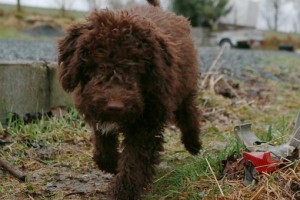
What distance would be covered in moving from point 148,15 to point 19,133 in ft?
5.95

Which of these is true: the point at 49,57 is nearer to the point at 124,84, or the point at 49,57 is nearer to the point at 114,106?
Answer: the point at 124,84

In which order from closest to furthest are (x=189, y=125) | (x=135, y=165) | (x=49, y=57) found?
(x=135, y=165)
(x=189, y=125)
(x=49, y=57)

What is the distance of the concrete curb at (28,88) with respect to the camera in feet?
17.3

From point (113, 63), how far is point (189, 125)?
200 cm

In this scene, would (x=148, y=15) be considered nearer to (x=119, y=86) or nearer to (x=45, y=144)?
(x=119, y=86)

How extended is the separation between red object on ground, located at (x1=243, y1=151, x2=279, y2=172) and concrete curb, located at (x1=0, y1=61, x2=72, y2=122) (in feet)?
9.31

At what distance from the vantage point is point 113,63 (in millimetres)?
3025

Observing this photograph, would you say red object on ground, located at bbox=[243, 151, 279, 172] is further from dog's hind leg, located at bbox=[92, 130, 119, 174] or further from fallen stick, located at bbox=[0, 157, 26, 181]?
fallen stick, located at bbox=[0, 157, 26, 181]

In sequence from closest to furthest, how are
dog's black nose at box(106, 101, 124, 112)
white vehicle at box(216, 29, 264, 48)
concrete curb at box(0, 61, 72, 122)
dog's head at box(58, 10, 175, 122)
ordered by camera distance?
dog's black nose at box(106, 101, 124, 112) → dog's head at box(58, 10, 175, 122) → concrete curb at box(0, 61, 72, 122) → white vehicle at box(216, 29, 264, 48)

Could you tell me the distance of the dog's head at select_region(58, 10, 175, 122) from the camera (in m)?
2.99

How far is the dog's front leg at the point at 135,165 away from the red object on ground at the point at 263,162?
66cm

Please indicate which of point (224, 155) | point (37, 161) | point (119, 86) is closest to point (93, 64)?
point (119, 86)

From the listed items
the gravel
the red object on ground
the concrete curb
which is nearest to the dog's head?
the red object on ground

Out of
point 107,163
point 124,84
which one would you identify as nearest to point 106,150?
point 107,163
